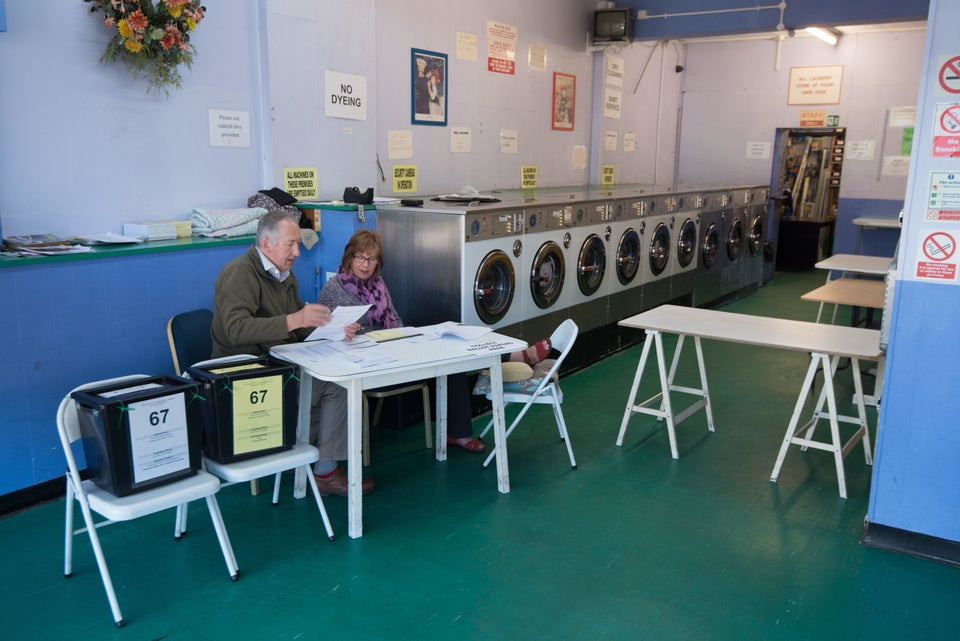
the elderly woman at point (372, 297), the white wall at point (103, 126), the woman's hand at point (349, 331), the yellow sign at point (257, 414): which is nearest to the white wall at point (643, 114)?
the white wall at point (103, 126)

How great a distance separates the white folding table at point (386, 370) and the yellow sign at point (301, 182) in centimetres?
155

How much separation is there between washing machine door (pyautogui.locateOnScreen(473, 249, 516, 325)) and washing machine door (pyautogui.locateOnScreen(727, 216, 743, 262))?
4.56m

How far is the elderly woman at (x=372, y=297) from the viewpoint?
4.10 metres

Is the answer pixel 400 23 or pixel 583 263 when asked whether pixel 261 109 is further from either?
pixel 583 263

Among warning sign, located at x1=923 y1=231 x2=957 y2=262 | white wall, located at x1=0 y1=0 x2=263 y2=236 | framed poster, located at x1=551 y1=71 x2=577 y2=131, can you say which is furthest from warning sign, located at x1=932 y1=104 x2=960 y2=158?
framed poster, located at x1=551 y1=71 x2=577 y2=131

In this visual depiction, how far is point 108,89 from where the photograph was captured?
397 centimetres

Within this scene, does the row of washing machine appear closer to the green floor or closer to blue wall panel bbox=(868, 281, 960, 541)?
the green floor

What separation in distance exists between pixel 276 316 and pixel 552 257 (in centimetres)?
248

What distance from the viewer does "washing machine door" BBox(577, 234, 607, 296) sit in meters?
5.94

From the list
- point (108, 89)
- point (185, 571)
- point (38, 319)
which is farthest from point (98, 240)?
point (185, 571)

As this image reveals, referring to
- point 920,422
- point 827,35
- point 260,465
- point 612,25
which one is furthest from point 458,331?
point 827,35

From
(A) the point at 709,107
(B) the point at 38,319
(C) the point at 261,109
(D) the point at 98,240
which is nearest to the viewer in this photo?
(B) the point at 38,319

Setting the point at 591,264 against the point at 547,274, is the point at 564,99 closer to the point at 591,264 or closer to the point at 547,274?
the point at 591,264

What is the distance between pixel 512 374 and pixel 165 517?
1862 mm
